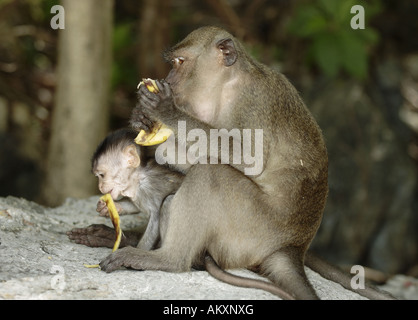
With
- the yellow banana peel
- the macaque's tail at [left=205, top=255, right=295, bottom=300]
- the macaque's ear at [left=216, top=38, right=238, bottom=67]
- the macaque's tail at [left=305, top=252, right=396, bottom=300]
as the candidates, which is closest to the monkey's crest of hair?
the yellow banana peel

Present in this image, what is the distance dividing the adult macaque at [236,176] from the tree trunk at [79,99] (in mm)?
2926

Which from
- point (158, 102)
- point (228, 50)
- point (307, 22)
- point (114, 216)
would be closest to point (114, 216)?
point (114, 216)

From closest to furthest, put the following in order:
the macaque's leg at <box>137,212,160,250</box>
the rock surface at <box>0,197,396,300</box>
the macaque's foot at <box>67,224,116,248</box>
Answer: the rock surface at <box>0,197,396,300</box>, the macaque's leg at <box>137,212,160,250</box>, the macaque's foot at <box>67,224,116,248</box>

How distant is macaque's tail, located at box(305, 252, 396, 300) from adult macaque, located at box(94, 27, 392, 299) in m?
0.48

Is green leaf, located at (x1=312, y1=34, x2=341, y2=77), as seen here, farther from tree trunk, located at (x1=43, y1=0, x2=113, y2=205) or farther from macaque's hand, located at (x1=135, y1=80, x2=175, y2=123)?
macaque's hand, located at (x1=135, y1=80, x2=175, y2=123)

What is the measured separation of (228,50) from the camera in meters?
4.02

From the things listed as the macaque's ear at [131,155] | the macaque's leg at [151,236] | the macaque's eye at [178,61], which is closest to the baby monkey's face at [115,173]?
the macaque's ear at [131,155]

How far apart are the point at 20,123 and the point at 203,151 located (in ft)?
19.7

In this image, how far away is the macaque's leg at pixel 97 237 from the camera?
166 inches

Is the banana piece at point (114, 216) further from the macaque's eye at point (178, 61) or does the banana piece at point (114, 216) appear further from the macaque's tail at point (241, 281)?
the macaque's eye at point (178, 61)

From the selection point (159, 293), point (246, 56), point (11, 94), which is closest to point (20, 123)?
point (11, 94)

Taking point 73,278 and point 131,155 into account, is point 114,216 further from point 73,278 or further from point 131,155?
point 73,278

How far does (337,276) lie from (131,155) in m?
1.59

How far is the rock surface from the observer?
3283 mm
